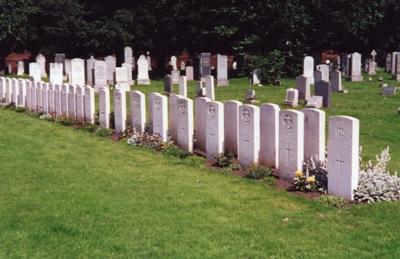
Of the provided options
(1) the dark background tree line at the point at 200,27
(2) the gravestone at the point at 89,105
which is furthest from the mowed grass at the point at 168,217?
(1) the dark background tree line at the point at 200,27

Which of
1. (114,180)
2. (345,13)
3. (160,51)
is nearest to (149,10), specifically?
(160,51)

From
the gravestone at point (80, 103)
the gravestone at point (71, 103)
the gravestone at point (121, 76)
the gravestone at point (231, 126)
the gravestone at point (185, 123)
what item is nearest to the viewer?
the gravestone at point (231, 126)

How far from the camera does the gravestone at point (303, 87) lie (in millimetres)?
22417

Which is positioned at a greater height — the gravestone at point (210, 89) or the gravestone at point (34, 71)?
the gravestone at point (34, 71)

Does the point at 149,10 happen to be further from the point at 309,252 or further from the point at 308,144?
the point at 309,252

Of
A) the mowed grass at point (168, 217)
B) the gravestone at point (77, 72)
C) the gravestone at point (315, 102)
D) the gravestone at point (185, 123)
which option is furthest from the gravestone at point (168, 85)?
the mowed grass at point (168, 217)

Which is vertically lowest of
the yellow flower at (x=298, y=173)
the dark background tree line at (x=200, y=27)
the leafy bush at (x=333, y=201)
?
the leafy bush at (x=333, y=201)

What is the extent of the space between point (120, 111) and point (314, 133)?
6.94 meters

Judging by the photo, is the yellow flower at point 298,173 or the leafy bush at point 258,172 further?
the leafy bush at point 258,172

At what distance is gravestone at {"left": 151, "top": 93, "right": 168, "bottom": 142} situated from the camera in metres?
13.9

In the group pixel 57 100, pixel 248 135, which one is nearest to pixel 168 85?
pixel 57 100

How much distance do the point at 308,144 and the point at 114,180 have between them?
3297mm

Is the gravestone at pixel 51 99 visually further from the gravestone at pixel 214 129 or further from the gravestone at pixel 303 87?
the gravestone at pixel 214 129

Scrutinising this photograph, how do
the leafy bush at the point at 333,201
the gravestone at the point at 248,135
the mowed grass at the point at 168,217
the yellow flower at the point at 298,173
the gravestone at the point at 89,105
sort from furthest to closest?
the gravestone at the point at 89,105 < the gravestone at the point at 248,135 < the yellow flower at the point at 298,173 < the leafy bush at the point at 333,201 < the mowed grass at the point at 168,217
